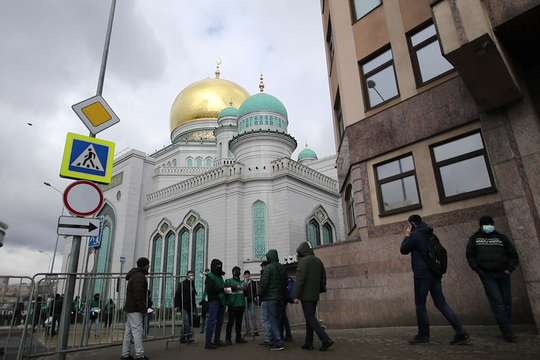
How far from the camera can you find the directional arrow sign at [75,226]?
4.55 meters

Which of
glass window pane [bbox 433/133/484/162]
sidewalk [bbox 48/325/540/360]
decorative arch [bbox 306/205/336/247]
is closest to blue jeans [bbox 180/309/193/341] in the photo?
sidewalk [bbox 48/325/540/360]

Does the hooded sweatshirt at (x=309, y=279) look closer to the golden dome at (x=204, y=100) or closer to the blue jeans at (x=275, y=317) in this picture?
the blue jeans at (x=275, y=317)

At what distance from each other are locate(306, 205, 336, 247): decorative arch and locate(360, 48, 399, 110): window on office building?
404 inches

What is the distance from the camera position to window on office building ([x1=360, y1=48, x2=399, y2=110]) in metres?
8.34

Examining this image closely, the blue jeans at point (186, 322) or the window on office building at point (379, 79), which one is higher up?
the window on office building at point (379, 79)

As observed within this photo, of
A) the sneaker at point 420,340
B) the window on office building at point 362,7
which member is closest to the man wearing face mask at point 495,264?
the sneaker at point 420,340

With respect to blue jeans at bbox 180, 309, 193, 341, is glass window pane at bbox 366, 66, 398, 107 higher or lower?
higher

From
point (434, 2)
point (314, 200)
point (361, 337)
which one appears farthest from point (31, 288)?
point (314, 200)

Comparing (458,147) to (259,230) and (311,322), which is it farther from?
(259,230)

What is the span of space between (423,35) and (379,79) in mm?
1323

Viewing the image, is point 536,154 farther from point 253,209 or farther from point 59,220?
point 253,209

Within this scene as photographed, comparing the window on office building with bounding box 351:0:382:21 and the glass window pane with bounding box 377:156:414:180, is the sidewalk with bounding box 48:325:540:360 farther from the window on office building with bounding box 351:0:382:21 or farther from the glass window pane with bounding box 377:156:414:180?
the window on office building with bounding box 351:0:382:21

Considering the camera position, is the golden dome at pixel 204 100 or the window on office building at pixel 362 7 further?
the golden dome at pixel 204 100

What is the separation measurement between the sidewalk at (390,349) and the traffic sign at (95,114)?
365 cm
